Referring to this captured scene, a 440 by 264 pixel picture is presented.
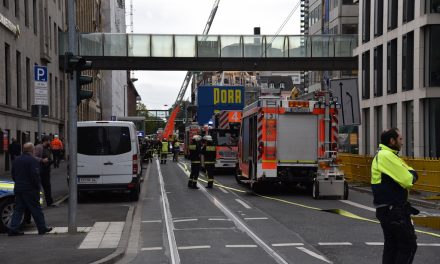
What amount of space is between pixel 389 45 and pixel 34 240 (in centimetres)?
2884

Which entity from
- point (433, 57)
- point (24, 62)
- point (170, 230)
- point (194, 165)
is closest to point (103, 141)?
point (194, 165)

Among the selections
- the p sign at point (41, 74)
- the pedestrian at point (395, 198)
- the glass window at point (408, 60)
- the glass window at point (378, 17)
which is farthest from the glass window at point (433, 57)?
the pedestrian at point (395, 198)

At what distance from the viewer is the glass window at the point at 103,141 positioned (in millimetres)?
16094

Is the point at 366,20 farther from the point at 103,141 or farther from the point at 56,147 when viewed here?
the point at 103,141

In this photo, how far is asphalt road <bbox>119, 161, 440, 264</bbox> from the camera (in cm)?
859

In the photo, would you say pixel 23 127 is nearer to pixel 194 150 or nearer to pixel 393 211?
pixel 194 150

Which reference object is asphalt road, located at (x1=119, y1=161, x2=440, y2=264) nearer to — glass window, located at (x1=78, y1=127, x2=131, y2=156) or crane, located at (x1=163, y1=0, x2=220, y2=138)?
glass window, located at (x1=78, y1=127, x2=131, y2=156)

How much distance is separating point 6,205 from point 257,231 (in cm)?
460

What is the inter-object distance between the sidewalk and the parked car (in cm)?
28

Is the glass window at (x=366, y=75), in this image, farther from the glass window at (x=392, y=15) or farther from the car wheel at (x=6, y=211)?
the car wheel at (x=6, y=211)

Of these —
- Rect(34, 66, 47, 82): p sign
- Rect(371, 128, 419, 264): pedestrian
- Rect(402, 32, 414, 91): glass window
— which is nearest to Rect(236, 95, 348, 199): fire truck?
Rect(34, 66, 47, 82): p sign

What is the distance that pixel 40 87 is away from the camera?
1310cm

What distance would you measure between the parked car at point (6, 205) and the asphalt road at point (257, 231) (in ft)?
7.38

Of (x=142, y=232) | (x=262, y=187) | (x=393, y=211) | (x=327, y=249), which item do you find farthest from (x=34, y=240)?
(x=262, y=187)
